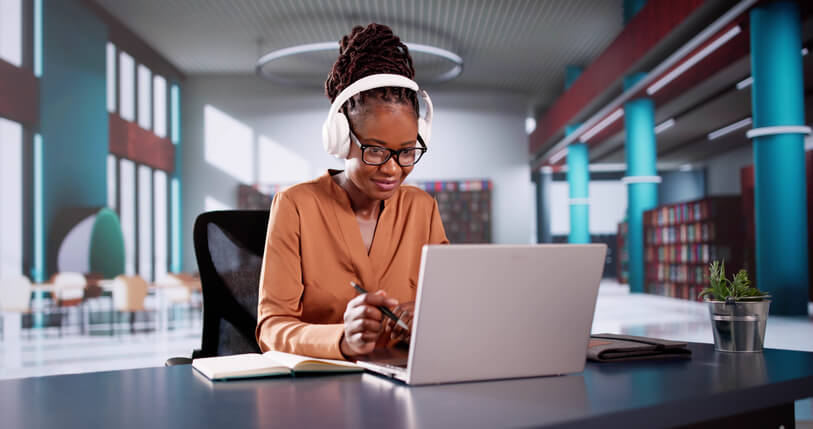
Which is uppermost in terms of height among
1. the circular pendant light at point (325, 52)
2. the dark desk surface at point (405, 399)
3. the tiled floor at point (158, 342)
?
the circular pendant light at point (325, 52)

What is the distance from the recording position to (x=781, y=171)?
22.2ft

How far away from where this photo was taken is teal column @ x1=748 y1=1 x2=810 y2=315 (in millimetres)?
6652

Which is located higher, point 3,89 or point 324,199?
point 3,89

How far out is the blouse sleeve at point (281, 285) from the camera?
1.27 m

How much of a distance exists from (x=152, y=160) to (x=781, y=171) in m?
11.3

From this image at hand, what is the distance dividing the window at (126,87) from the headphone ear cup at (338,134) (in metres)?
11.9

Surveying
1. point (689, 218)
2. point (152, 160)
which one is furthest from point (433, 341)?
point (152, 160)

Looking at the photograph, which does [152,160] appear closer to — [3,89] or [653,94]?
[3,89]

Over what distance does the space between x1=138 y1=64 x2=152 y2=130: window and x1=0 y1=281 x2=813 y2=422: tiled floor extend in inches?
247

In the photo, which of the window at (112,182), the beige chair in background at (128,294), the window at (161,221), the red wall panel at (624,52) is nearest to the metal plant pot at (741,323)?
the beige chair in background at (128,294)

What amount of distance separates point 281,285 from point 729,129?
1686 cm

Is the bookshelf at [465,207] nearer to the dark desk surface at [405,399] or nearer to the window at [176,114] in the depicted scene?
the window at [176,114]

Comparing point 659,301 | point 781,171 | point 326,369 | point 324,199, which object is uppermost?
point 781,171

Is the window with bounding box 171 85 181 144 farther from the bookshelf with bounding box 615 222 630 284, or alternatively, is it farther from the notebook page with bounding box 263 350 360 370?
the notebook page with bounding box 263 350 360 370
